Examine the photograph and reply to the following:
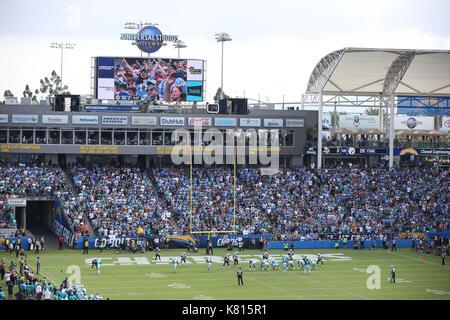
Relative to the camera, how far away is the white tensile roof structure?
1612 inches

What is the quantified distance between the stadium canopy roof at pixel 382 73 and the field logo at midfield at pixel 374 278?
1569 centimetres

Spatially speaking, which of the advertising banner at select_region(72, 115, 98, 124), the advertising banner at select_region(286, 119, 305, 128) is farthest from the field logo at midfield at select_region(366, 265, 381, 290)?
the advertising banner at select_region(72, 115, 98, 124)

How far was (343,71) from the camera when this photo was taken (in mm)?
42562

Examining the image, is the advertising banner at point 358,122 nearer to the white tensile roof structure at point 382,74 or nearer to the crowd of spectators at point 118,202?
the white tensile roof structure at point 382,74

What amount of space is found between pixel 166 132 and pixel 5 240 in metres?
13.7

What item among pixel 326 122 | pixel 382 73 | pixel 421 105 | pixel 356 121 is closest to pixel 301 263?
pixel 382 73

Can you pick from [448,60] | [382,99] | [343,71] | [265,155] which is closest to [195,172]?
[265,155]

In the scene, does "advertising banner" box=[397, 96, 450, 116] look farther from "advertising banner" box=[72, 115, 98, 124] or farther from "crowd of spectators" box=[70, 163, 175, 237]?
"advertising banner" box=[72, 115, 98, 124]

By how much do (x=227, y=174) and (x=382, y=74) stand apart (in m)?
12.5

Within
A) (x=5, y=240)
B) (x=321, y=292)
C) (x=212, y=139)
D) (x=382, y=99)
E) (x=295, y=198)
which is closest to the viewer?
(x=321, y=292)

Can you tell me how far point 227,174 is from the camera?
41.0 meters

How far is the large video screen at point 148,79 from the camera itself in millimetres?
41094

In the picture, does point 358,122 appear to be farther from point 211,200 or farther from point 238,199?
point 211,200

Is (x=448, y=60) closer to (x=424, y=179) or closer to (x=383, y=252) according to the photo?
(x=424, y=179)
